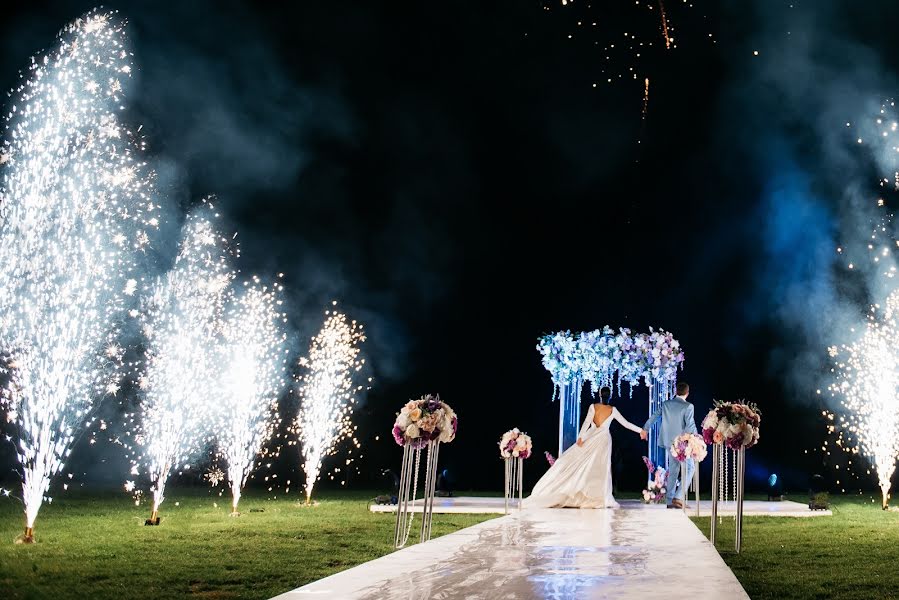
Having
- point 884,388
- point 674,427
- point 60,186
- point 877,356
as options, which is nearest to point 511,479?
point 674,427

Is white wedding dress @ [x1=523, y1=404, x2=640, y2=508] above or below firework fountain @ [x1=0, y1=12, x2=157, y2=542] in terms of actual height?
below

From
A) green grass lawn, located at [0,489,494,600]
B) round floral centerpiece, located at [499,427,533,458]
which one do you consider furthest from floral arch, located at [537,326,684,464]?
green grass lawn, located at [0,489,494,600]

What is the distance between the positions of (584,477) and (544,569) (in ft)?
24.7

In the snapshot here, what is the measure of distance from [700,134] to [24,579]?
2017 centimetres

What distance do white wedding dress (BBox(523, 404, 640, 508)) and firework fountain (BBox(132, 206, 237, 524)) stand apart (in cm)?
584

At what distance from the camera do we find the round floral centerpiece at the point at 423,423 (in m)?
8.43

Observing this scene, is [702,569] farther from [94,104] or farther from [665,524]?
[94,104]

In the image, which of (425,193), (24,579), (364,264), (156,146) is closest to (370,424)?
(364,264)

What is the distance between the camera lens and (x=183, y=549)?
8695mm

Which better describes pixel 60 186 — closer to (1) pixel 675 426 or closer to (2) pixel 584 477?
(2) pixel 584 477

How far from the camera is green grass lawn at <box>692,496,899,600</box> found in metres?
6.45

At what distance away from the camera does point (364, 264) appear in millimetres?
24578

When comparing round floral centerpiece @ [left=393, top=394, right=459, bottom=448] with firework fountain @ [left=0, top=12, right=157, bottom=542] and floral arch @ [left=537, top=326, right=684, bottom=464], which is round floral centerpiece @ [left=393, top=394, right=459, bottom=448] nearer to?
firework fountain @ [left=0, top=12, right=157, bottom=542]

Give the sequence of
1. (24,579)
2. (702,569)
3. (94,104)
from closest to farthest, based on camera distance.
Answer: (702,569)
(24,579)
(94,104)
